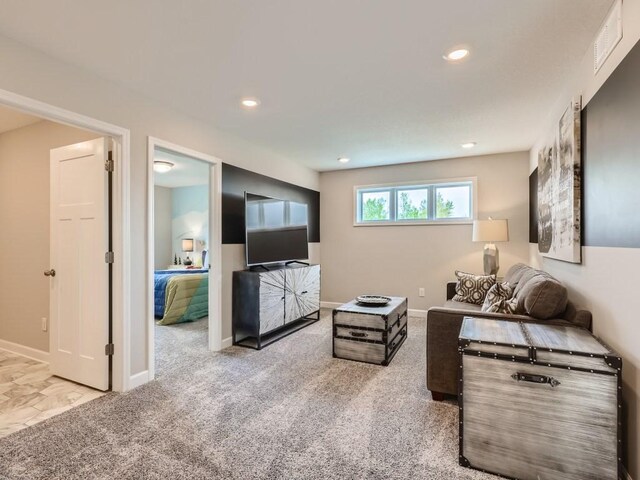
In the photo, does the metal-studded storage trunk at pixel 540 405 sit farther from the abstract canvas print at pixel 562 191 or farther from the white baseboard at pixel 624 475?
the abstract canvas print at pixel 562 191

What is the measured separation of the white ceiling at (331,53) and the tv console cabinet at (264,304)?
1697 millimetres

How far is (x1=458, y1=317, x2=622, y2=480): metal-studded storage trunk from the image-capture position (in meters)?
1.47

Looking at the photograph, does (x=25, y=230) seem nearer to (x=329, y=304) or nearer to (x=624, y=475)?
(x=329, y=304)

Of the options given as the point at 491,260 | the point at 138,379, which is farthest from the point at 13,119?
the point at 491,260

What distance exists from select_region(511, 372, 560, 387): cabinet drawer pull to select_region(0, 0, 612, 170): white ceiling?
187 centimetres

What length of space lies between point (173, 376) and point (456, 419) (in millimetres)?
2280

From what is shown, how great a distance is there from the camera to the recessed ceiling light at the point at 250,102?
112 inches

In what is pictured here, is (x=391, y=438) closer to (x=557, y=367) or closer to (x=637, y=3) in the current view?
(x=557, y=367)

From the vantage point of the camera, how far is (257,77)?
245 centimetres

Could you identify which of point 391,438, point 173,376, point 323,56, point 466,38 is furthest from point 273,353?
point 466,38

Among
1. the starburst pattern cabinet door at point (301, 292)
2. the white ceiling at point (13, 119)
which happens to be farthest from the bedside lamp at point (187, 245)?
the white ceiling at point (13, 119)

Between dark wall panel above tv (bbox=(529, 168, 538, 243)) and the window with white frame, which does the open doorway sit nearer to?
the window with white frame

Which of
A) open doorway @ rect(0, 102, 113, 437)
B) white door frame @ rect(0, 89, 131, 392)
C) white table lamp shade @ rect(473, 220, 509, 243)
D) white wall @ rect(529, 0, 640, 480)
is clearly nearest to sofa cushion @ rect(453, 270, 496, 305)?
white table lamp shade @ rect(473, 220, 509, 243)

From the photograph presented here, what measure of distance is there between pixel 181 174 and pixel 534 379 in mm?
6347
